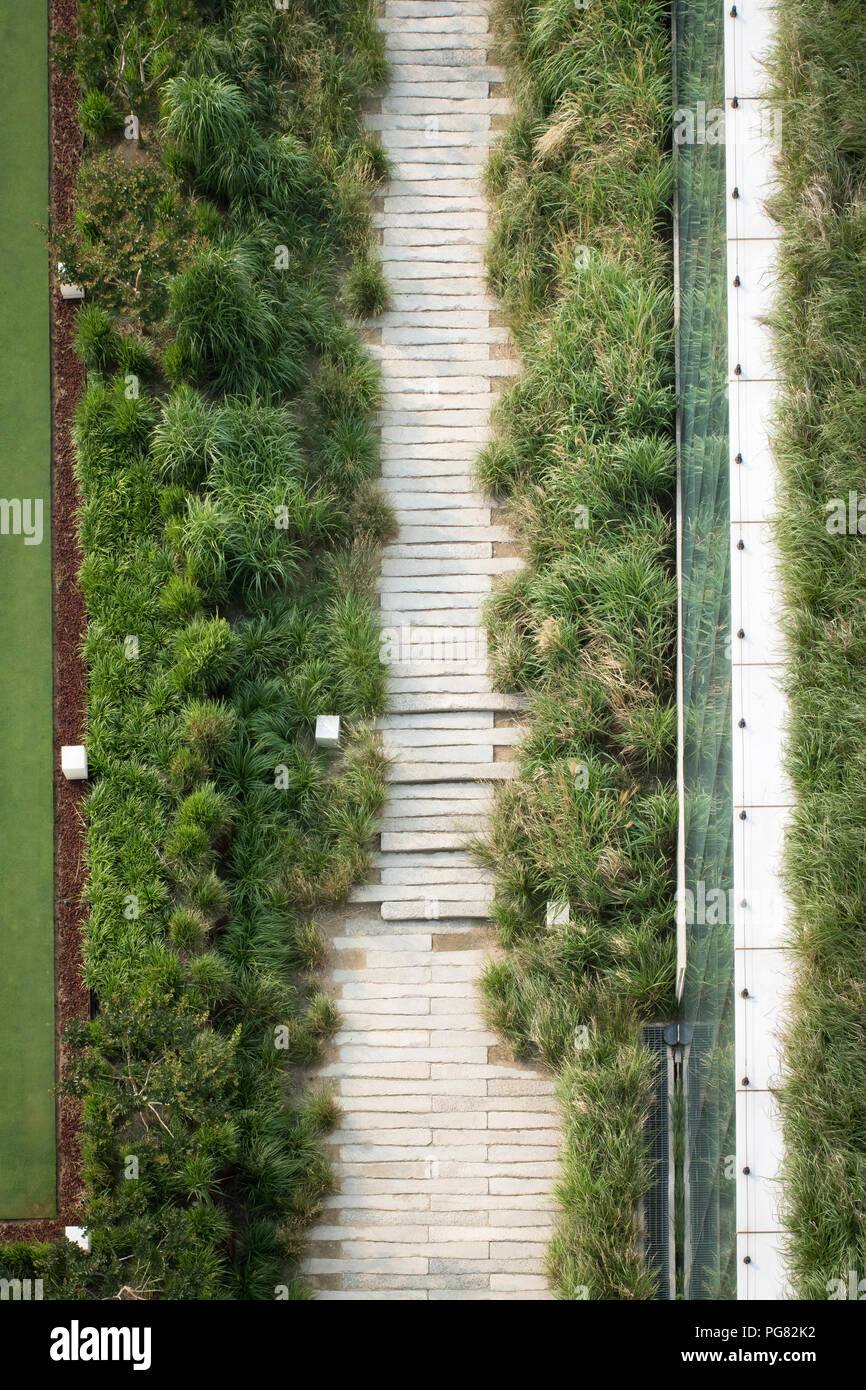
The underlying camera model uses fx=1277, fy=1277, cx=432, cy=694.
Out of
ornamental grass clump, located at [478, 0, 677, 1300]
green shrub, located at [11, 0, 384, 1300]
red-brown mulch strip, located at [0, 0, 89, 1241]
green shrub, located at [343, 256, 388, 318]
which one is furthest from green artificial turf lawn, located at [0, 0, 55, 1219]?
ornamental grass clump, located at [478, 0, 677, 1300]

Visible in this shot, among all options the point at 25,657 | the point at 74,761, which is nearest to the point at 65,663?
the point at 25,657

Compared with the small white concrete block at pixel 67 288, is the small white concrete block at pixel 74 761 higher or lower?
lower

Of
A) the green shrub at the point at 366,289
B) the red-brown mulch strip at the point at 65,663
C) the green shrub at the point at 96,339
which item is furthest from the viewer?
the green shrub at the point at 366,289

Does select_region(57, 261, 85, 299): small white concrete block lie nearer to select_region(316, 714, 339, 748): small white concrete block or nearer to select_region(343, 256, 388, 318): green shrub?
select_region(343, 256, 388, 318): green shrub

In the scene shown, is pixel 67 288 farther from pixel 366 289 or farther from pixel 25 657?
pixel 25 657

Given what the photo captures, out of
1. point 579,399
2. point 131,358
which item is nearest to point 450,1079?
point 579,399

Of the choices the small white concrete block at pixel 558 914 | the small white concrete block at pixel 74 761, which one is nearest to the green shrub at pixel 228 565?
the small white concrete block at pixel 74 761

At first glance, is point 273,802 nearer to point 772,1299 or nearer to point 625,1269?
point 625,1269

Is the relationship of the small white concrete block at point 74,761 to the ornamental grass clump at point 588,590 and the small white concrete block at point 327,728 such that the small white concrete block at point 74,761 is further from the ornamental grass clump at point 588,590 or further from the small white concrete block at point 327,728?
the ornamental grass clump at point 588,590
